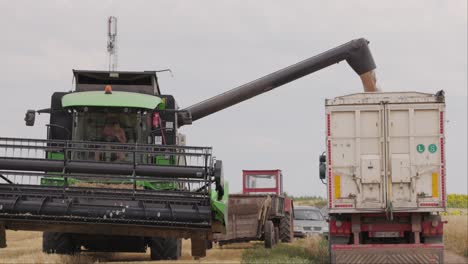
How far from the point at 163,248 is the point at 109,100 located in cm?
298

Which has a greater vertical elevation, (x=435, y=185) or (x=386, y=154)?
(x=386, y=154)

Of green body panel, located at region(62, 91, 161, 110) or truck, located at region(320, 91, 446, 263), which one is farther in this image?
truck, located at region(320, 91, 446, 263)

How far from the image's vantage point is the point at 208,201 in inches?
545

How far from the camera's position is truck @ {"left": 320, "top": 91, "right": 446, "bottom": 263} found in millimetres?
18328

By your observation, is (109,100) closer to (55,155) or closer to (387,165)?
(55,155)

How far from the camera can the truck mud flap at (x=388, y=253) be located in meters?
18.0

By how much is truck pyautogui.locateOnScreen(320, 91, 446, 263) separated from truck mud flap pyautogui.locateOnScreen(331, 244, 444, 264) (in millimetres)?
20

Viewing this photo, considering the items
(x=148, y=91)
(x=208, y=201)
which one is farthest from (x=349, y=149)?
(x=208, y=201)

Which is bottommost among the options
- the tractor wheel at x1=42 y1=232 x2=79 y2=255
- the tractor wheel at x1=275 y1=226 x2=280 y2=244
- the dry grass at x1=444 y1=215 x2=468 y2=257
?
the dry grass at x1=444 y1=215 x2=468 y2=257

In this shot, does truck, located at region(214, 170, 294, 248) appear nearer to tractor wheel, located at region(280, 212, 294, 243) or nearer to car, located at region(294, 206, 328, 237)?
tractor wheel, located at region(280, 212, 294, 243)

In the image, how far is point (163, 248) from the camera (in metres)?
17.2

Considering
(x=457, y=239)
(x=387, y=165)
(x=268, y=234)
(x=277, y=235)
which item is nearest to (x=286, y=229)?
(x=277, y=235)

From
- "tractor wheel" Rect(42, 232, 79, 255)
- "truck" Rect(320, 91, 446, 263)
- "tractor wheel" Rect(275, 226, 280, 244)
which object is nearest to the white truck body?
"truck" Rect(320, 91, 446, 263)

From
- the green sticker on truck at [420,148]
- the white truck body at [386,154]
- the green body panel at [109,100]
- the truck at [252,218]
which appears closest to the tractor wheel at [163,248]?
the green body panel at [109,100]
